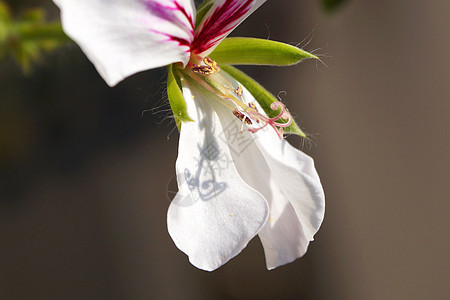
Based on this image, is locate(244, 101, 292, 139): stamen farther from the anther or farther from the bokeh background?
the bokeh background

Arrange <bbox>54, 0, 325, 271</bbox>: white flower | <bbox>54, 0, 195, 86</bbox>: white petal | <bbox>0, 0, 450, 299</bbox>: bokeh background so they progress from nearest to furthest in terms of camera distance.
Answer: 1. <bbox>54, 0, 195, 86</bbox>: white petal
2. <bbox>54, 0, 325, 271</bbox>: white flower
3. <bbox>0, 0, 450, 299</bbox>: bokeh background

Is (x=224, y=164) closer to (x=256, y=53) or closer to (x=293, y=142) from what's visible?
(x=256, y=53)

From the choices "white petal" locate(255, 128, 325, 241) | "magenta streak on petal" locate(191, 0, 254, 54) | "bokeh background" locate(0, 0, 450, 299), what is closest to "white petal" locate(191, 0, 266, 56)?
"magenta streak on petal" locate(191, 0, 254, 54)

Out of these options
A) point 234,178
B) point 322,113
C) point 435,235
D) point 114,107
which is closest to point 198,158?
point 234,178

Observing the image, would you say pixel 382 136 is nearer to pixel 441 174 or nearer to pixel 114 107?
pixel 441 174

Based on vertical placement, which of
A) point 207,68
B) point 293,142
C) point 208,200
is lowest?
point 293,142

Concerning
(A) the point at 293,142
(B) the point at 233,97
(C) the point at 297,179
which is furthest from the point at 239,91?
(A) the point at 293,142
